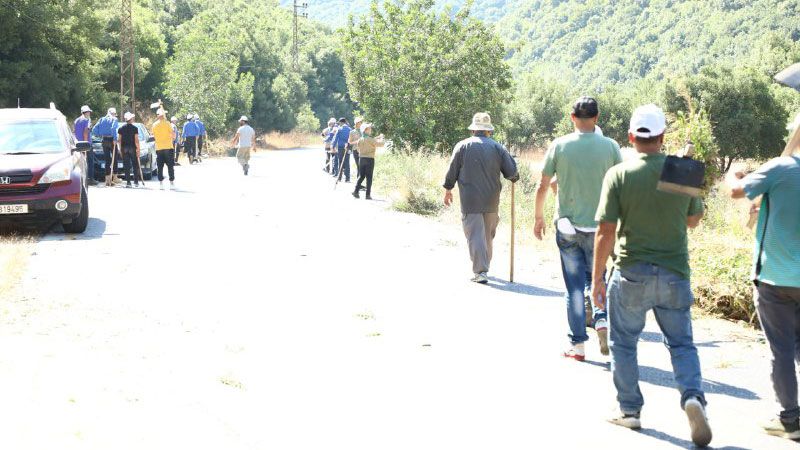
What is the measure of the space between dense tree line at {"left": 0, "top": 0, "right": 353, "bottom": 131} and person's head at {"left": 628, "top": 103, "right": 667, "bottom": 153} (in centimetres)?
3817

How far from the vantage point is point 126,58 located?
196 feet

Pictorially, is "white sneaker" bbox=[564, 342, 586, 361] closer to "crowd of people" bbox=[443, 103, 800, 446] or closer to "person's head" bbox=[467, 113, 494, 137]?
"crowd of people" bbox=[443, 103, 800, 446]

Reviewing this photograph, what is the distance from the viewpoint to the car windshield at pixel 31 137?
647 inches

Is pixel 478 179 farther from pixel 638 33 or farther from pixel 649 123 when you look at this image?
pixel 638 33

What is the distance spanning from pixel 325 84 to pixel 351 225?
99.9m

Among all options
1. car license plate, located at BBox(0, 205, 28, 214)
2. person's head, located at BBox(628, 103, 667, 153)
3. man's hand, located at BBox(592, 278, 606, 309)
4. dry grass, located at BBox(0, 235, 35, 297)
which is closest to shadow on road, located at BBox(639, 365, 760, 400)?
man's hand, located at BBox(592, 278, 606, 309)

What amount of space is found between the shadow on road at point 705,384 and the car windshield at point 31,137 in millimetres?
11641

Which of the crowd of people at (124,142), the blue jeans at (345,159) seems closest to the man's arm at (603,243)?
the crowd of people at (124,142)

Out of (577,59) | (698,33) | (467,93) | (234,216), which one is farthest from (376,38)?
(577,59)

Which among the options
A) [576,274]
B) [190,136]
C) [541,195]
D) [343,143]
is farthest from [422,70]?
[576,274]

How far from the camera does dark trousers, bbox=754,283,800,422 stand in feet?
19.4

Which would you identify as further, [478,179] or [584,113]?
[478,179]

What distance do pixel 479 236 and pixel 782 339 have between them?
20.1ft

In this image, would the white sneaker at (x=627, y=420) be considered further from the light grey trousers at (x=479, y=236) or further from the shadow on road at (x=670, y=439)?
the light grey trousers at (x=479, y=236)
